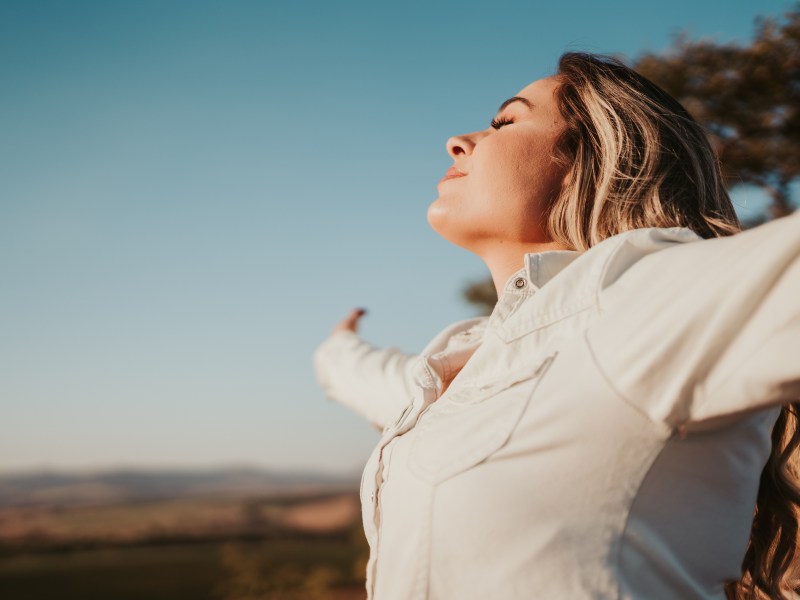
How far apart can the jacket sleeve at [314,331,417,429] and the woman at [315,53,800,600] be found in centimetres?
81

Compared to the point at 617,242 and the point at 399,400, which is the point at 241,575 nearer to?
the point at 399,400

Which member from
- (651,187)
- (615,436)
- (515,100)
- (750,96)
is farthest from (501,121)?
(750,96)

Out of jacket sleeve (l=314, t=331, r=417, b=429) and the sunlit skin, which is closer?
the sunlit skin

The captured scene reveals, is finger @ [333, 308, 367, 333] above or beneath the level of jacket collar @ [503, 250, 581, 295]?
beneath

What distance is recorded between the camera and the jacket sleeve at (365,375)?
8.82ft

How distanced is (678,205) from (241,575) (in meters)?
6.15

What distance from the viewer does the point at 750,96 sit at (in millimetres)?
6809

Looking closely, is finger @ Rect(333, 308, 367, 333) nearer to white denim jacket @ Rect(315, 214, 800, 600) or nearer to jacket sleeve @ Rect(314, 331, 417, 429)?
jacket sleeve @ Rect(314, 331, 417, 429)

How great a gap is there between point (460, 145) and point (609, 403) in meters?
1.11

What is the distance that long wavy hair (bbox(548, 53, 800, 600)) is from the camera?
5.68 feet

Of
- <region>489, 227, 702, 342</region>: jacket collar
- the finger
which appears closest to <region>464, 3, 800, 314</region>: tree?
the finger

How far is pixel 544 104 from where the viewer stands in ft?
6.82

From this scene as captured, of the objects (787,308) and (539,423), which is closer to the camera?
(787,308)

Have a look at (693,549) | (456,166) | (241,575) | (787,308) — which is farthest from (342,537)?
(787,308)
